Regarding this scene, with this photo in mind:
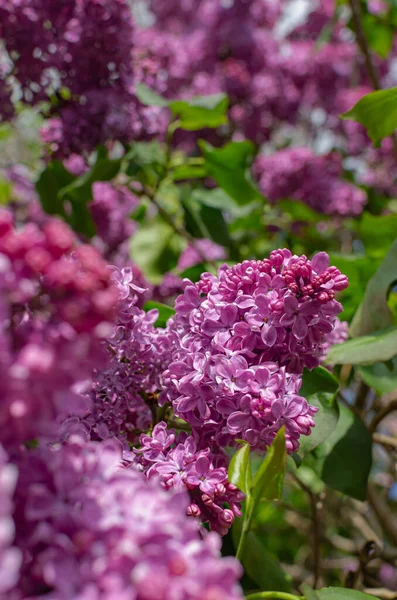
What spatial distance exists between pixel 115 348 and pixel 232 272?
0.15 metres

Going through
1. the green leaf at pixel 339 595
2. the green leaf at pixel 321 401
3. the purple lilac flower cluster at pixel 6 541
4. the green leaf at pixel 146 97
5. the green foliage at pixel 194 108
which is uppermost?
the purple lilac flower cluster at pixel 6 541

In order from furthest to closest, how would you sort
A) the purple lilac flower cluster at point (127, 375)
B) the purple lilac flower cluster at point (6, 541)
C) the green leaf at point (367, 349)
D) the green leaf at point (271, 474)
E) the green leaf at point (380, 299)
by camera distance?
the green leaf at point (380, 299)
the green leaf at point (367, 349)
the purple lilac flower cluster at point (127, 375)
the green leaf at point (271, 474)
the purple lilac flower cluster at point (6, 541)

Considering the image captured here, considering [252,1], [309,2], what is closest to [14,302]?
[252,1]

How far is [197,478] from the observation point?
0.60 m

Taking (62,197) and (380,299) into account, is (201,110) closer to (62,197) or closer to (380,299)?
(62,197)

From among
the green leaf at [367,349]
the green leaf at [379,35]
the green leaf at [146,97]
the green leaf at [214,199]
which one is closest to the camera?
the green leaf at [367,349]

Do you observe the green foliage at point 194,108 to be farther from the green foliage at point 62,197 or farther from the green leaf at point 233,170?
the green foliage at point 62,197

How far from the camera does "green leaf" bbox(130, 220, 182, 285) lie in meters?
1.57

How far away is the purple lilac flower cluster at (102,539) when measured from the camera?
37cm

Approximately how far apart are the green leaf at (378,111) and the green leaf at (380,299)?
18cm

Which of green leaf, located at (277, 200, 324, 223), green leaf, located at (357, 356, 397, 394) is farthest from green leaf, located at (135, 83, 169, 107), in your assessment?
green leaf, located at (357, 356, 397, 394)

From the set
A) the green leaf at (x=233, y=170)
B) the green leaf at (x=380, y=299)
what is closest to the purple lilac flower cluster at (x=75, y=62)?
the green leaf at (x=233, y=170)

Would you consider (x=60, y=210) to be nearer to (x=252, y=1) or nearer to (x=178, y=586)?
(x=178, y=586)

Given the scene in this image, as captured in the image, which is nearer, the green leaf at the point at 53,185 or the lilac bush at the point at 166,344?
the lilac bush at the point at 166,344
